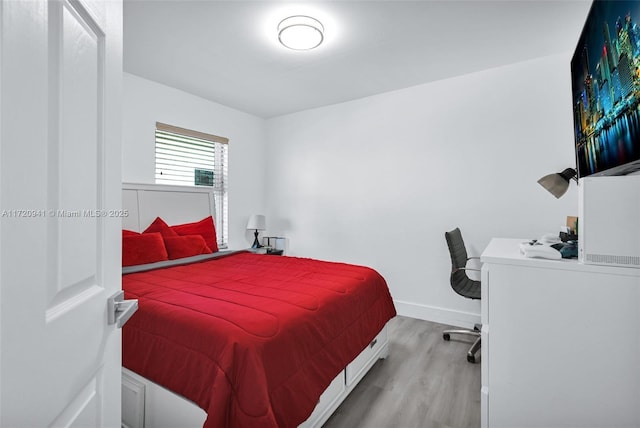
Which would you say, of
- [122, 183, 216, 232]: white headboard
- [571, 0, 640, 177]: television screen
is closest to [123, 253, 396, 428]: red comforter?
[122, 183, 216, 232]: white headboard

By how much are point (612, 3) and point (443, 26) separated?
1.46m

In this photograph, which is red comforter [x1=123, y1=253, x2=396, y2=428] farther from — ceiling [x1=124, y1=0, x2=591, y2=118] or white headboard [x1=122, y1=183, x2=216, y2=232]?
ceiling [x1=124, y1=0, x2=591, y2=118]

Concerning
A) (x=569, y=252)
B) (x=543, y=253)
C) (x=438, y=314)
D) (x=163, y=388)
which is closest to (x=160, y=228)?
(x=163, y=388)

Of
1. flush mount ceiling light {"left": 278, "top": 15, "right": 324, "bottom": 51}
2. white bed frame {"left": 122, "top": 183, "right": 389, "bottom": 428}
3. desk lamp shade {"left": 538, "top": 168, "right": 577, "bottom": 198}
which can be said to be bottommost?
white bed frame {"left": 122, "top": 183, "right": 389, "bottom": 428}

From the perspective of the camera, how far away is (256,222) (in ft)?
14.3

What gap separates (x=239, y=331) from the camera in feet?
4.62

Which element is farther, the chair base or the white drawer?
the chair base

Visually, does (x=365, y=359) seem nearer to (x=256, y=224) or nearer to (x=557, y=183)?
(x=557, y=183)

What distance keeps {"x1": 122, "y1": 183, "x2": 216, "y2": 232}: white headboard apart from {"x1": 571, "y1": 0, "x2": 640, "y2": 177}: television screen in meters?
3.52

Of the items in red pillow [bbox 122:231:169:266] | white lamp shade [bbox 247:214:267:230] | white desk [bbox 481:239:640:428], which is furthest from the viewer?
white lamp shade [bbox 247:214:267:230]

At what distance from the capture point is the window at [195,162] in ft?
11.7

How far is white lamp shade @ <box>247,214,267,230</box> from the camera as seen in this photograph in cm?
435

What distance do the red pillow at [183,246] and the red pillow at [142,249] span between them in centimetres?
8

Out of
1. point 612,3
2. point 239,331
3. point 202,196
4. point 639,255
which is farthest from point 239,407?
point 202,196
